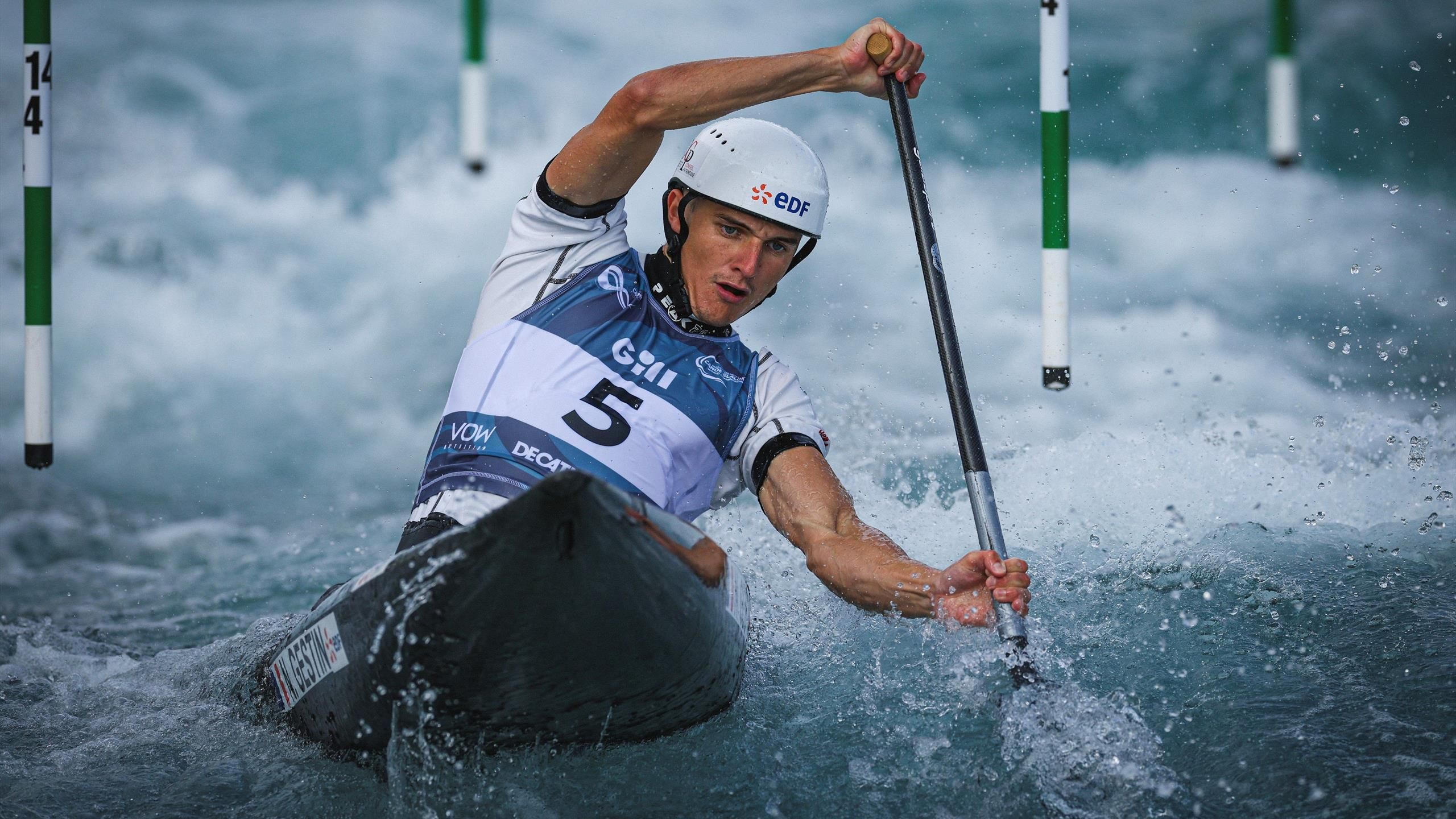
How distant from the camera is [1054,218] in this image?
3.66 m

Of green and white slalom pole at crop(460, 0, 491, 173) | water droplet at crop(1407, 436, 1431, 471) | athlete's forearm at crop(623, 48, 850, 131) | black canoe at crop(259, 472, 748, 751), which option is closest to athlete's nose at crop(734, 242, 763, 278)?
athlete's forearm at crop(623, 48, 850, 131)

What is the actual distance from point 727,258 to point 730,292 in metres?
0.08

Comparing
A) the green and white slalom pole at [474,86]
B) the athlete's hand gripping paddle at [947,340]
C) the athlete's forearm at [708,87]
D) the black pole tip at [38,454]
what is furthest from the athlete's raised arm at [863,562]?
the black pole tip at [38,454]

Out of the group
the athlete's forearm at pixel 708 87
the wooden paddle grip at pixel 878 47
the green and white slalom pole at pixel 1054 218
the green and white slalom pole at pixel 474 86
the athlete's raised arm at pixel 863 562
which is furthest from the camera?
the green and white slalom pole at pixel 474 86

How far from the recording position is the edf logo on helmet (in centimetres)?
272

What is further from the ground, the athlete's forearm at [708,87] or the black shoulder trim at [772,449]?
the athlete's forearm at [708,87]

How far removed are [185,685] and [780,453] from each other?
5.21 feet

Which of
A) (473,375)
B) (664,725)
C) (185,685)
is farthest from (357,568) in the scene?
(664,725)

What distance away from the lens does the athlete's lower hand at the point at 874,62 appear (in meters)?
2.64

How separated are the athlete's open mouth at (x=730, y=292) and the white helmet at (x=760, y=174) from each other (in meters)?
0.17

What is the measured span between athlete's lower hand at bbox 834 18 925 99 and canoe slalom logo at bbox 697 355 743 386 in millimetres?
682

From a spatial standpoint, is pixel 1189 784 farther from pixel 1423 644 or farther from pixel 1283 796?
pixel 1423 644

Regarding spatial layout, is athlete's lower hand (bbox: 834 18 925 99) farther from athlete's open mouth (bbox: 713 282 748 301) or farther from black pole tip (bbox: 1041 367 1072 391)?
black pole tip (bbox: 1041 367 1072 391)

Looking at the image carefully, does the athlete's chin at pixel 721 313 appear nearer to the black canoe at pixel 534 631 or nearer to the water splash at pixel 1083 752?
the black canoe at pixel 534 631
